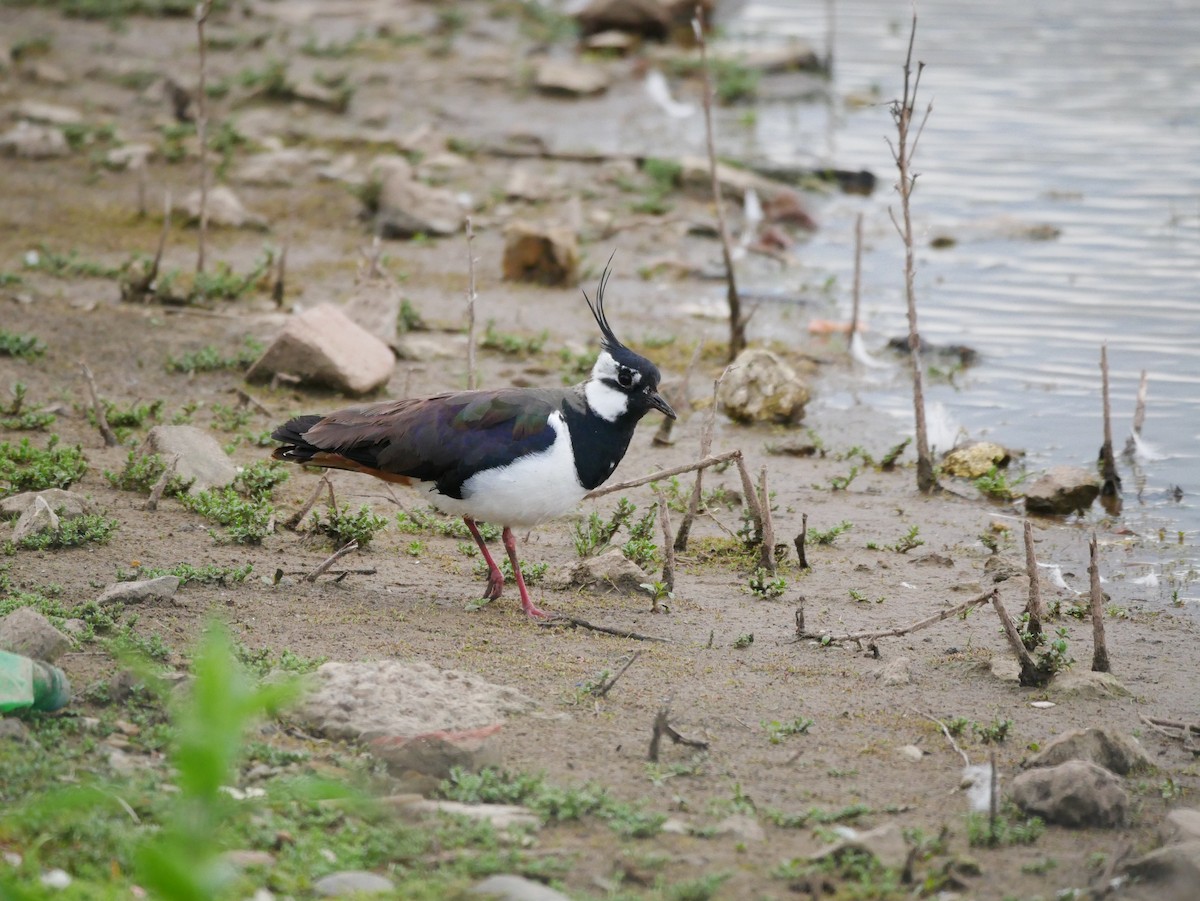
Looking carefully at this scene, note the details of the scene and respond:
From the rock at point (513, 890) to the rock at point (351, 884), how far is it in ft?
0.79

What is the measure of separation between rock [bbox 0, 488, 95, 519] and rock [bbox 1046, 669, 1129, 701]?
4.07 metres

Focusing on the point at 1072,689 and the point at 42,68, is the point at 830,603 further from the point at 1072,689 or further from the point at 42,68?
the point at 42,68

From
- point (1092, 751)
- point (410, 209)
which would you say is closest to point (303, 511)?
point (1092, 751)

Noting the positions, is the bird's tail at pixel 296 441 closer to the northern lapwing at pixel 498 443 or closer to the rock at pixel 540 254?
the northern lapwing at pixel 498 443

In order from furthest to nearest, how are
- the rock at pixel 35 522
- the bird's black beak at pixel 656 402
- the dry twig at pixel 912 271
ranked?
1. the dry twig at pixel 912 271
2. the bird's black beak at pixel 656 402
3. the rock at pixel 35 522

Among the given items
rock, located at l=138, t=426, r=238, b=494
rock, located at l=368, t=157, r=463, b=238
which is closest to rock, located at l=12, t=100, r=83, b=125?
rock, located at l=368, t=157, r=463, b=238

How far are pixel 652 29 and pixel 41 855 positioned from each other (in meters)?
16.0

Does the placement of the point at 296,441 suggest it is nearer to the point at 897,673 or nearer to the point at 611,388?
the point at 611,388

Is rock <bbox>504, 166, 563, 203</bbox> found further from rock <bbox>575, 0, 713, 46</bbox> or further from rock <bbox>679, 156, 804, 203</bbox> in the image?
rock <bbox>575, 0, 713, 46</bbox>

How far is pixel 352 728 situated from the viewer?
461cm

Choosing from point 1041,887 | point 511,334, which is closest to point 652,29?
point 511,334

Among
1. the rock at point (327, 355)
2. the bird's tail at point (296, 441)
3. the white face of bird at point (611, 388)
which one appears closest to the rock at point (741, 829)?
the white face of bird at point (611, 388)

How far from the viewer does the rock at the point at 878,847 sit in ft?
13.4

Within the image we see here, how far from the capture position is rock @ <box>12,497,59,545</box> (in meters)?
5.96
